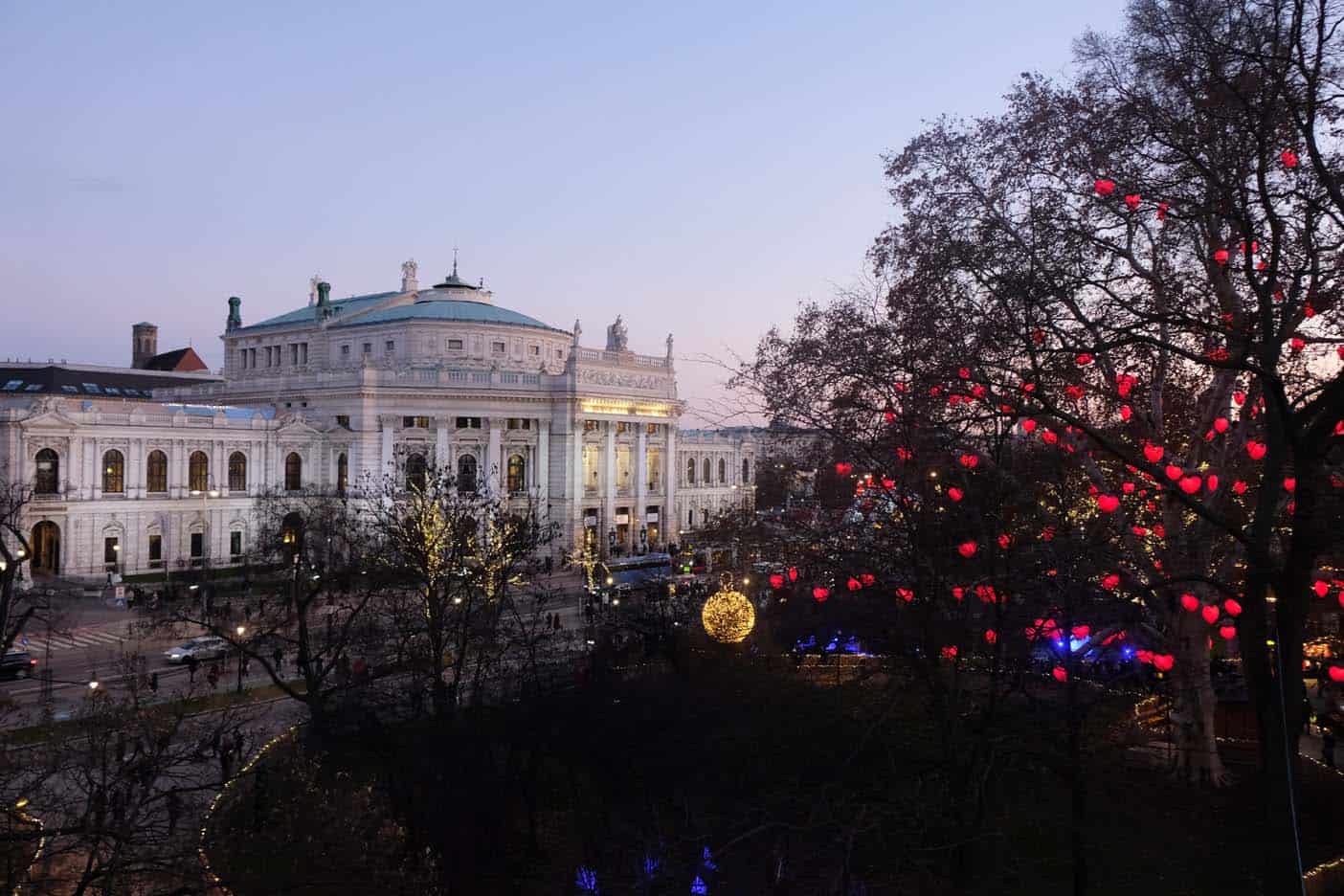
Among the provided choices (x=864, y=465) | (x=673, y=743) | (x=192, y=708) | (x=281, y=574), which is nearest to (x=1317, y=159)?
(x=864, y=465)

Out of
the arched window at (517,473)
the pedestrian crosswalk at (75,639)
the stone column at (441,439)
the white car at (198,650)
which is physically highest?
the stone column at (441,439)

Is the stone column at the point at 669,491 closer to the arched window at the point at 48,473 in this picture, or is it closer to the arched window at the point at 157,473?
the arched window at the point at 157,473

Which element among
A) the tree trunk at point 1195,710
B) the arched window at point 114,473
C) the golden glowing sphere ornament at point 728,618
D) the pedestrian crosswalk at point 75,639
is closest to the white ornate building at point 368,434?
the arched window at point 114,473

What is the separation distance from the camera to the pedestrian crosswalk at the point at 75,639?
34.2 m

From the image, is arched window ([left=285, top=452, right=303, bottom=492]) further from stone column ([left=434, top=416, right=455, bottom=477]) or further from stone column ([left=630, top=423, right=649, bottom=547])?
stone column ([left=630, top=423, right=649, bottom=547])

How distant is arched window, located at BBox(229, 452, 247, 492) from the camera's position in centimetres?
5691

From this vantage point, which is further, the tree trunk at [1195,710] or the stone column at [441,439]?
the stone column at [441,439]

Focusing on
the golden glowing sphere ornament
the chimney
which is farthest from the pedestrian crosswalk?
the chimney

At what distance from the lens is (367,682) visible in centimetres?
2134

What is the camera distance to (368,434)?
60.7 metres

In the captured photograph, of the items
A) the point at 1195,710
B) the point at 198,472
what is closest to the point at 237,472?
the point at 198,472

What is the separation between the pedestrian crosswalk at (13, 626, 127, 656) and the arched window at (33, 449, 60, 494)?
41.6 ft

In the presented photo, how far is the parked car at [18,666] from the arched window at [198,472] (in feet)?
82.4

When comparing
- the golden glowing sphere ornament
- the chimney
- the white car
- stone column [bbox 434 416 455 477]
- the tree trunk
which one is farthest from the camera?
the chimney
